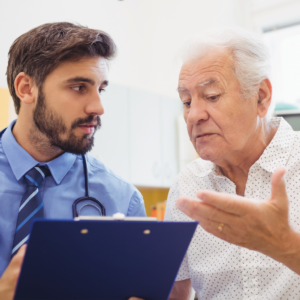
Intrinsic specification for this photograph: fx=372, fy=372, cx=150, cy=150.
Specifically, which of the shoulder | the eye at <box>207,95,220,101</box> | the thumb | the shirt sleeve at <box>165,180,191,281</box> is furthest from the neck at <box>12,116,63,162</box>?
the thumb

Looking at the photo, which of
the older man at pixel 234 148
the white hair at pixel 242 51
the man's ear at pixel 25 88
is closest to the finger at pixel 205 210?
the older man at pixel 234 148

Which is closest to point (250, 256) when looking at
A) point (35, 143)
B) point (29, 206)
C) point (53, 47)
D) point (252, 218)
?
point (252, 218)

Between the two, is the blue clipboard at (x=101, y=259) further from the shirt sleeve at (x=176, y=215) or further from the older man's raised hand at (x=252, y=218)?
the shirt sleeve at (x=176, y=215)

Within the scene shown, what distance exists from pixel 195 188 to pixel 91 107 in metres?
0.47

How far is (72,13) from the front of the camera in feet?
9.91

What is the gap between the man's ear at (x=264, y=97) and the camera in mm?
1242

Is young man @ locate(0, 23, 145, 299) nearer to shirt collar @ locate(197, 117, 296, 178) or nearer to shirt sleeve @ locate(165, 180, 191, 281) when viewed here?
shirt sleeve @ locate(165, 180, 191, 281)

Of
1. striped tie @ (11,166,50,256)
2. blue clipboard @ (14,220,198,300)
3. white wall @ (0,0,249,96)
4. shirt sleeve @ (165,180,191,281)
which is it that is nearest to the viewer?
blue clipboard @ (14,220,198,300)

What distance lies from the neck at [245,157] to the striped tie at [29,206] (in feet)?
1.93

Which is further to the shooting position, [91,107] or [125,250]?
[91,107]

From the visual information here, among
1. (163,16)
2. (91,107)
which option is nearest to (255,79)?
(91,107)

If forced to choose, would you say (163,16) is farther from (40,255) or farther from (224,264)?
(40,255)

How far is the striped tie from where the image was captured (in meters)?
1.03

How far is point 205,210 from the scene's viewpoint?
74 centimetres
